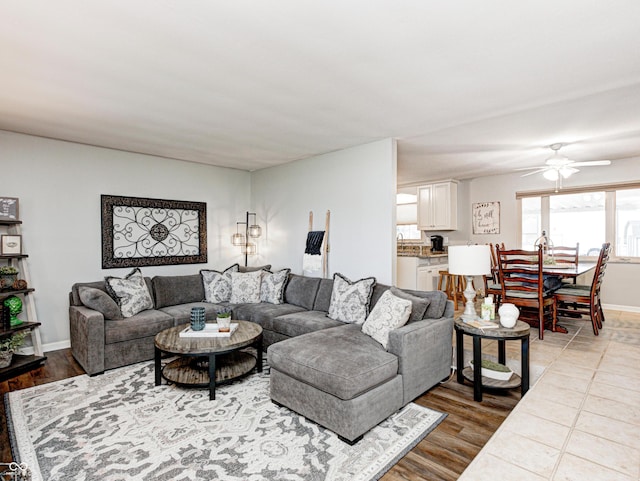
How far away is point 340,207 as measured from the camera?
15.1 ft

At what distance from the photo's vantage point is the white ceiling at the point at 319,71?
1.83 metres

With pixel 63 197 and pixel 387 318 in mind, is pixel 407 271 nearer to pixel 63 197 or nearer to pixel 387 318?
pixel 387 318

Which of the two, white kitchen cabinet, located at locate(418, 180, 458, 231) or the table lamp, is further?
white kitchen cabinet, located at locate(418, 180, 458, 231)

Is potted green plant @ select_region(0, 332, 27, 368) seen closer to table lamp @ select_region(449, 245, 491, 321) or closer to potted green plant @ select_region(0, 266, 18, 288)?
potted green plant @ select_region(0, 266, 18, 288)

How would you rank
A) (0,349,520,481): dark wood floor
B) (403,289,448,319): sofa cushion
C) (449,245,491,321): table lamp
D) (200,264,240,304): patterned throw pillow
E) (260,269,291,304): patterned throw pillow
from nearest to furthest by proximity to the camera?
(0,349,520,481): dark wood floor < (449,245,491,321): table lamp < (403,289,448,319): sofa cushion < (260,269,291,304): patterned throw pillow < (200,264,240,304): patterned throw pillow

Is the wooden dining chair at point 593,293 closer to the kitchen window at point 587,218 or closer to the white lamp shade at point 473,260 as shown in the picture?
the kitchen window at point 587,218

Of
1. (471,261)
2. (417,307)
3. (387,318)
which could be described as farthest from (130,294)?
(471,261)

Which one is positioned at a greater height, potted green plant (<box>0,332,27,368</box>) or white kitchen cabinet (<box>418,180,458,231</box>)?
white kitchen cabinet (<box>418,180,458,231</box>)

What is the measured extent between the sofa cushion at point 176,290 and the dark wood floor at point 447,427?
1.16 meters

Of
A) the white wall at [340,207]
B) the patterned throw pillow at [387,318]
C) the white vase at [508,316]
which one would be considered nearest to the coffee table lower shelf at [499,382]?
the white vase at [508,316]

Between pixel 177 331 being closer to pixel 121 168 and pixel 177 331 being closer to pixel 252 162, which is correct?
pixel 121 168

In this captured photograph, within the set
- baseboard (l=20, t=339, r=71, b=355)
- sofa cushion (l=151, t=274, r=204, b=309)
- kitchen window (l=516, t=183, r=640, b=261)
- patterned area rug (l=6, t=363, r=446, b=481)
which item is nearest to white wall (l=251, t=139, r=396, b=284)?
sofa cushion (l=151, t=274, r=204, b=309)

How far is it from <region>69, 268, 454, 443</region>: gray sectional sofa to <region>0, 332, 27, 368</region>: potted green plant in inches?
17.9

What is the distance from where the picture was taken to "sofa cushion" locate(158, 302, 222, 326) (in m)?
3.96
